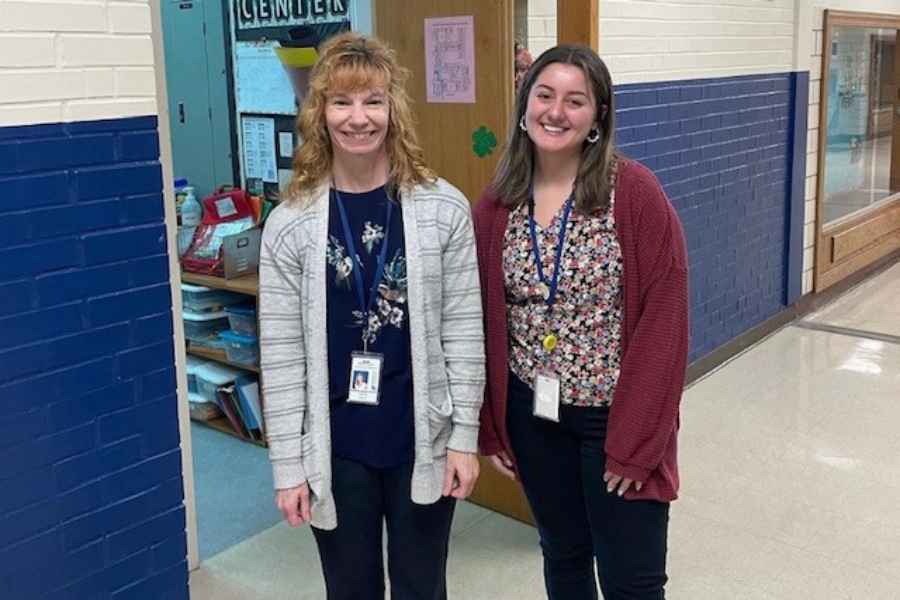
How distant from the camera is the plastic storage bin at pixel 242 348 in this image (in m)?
3.83

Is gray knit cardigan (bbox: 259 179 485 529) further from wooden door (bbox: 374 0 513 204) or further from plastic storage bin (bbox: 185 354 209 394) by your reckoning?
plastic storage bin (bbox: 185 354 209 394)

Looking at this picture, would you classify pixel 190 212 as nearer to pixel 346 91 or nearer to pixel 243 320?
pixel 243 320

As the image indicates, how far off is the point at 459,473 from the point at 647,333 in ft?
1.49

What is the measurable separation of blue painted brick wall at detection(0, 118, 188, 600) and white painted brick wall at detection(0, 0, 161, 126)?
0.13ft

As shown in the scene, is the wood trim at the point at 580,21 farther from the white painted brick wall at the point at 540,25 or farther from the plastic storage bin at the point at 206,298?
the plastic storage bin at the point at 206,298

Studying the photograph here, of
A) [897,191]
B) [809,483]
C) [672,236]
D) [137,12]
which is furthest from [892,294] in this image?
[137,12]

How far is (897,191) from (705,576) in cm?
526

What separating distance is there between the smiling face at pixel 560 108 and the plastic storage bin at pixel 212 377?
2.47 metres

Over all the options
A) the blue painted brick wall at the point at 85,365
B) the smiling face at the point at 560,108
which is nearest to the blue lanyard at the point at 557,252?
the smiling face at the point at 560,108

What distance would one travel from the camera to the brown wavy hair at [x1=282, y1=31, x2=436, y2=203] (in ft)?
5.48

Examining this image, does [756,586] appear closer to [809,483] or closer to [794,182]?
[809,483]

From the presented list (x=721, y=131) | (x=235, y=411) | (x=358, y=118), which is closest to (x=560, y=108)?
(x=358, y=118)

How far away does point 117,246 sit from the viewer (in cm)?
220

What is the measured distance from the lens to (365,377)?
1.73 meters
